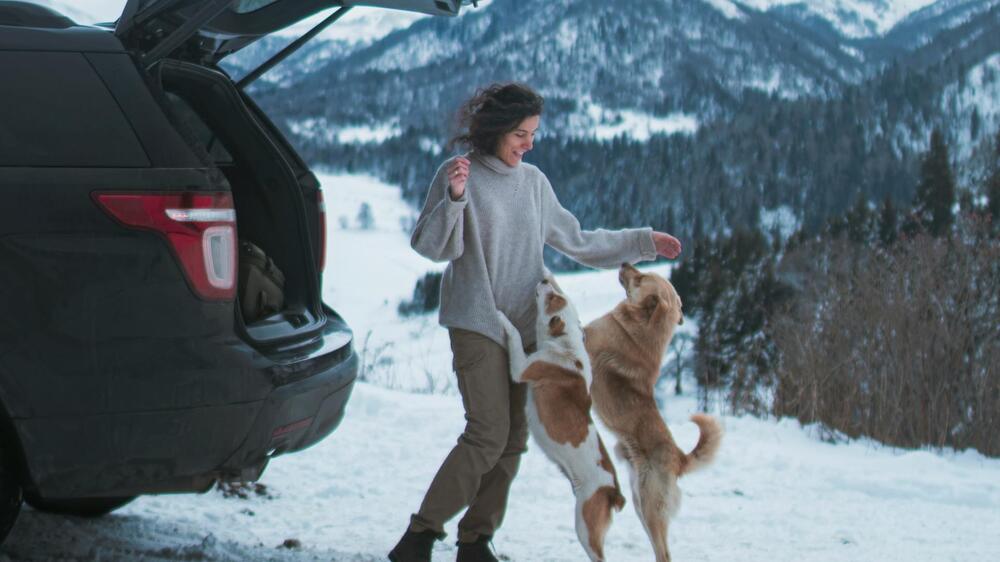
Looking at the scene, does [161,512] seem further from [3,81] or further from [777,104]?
[777,104]

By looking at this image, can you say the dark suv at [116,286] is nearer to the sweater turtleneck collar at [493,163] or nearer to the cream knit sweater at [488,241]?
the cream knit sweater at [488,241]

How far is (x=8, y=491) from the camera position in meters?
2.86

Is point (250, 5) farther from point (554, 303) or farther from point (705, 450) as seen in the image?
point (705, 450)

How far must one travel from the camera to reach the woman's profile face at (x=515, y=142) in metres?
3.66

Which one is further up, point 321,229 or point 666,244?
point 666,244

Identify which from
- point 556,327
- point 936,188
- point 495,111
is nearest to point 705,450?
point 556,327

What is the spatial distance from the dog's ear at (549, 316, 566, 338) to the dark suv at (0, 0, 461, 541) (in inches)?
38.2

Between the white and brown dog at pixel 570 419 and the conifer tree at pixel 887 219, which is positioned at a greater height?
the white and brown dog at pixel 570 419

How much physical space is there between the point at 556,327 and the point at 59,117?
176 cm

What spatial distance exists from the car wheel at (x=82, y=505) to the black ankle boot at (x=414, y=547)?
1191 millimetres

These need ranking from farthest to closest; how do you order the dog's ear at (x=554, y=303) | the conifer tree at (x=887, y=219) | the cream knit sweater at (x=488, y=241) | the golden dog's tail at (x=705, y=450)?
the conifer tree at (x=887, y=219) → the golden dog's tail at (x=705, y=450) → the dog's ear at (x=554, y=303) → the cream knit sweater at (x=488, y=241)

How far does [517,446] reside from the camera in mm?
3850

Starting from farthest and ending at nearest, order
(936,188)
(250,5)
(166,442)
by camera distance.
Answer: (936,188) < (250,5) < (166,442)

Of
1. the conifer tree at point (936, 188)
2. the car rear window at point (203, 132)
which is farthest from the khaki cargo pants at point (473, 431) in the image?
the conifer tree at point (936, 188)
